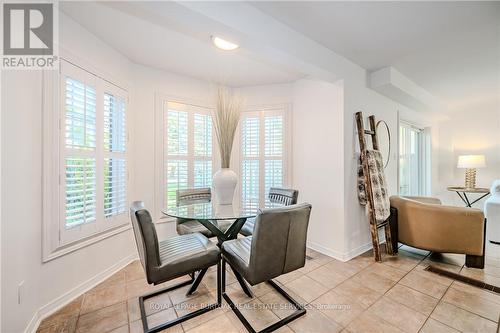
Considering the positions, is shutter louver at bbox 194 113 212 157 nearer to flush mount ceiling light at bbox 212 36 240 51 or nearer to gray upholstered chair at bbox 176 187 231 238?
gray upholstered chair at bbox 176 187 231 238

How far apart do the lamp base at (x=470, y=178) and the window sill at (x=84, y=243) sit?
6751 millimetres

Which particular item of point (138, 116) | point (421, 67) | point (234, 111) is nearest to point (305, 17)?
point (234, 111)

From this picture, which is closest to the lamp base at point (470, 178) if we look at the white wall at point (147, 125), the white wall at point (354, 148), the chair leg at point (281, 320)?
the white wall at point (354, 148)

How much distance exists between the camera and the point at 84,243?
1.99m

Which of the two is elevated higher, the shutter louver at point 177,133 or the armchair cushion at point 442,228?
the shutter louver at point 177,133

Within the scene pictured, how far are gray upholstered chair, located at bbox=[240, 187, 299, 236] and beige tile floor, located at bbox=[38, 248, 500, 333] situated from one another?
51 cm

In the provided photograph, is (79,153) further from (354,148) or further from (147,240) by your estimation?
(354,148)

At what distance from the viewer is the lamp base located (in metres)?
4.52

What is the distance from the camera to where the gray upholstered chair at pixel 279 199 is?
2391 mm

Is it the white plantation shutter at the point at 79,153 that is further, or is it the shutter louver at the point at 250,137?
the shutter louver at the point at 250,137

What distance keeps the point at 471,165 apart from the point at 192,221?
5.71 m

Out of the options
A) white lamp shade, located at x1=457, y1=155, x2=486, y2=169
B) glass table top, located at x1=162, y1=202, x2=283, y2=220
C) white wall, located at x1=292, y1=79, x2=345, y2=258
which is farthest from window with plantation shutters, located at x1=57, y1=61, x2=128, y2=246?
white lamp shade, located at x1=457, y1=155, x2=486, y2=169

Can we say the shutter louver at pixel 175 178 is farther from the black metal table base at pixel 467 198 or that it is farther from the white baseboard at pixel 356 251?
the black metal table base at pixel 467 198

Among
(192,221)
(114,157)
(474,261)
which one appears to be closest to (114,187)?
(114,157)
